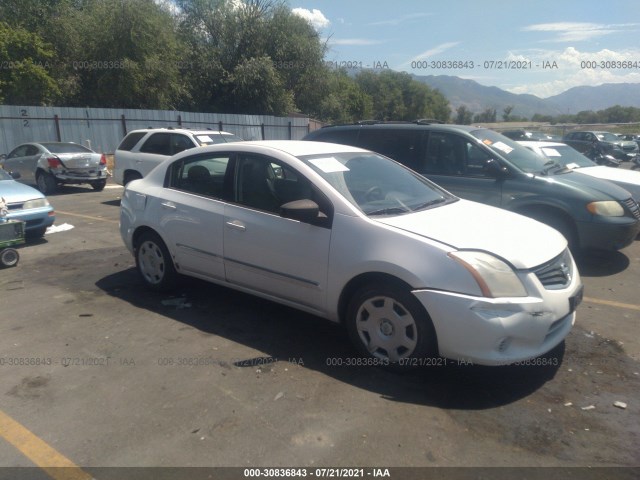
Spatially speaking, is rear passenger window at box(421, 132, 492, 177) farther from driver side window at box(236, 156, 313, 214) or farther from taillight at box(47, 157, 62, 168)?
taillight at box(47, 157, 62, 168)

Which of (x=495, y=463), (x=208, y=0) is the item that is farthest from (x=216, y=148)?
(x=208, y=0)

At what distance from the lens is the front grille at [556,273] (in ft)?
12.1

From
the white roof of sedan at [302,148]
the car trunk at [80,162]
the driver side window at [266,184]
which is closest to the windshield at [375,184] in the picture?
the white roof of sedan at [302,148]

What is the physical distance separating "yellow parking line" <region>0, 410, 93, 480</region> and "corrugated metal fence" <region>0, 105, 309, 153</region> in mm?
20409

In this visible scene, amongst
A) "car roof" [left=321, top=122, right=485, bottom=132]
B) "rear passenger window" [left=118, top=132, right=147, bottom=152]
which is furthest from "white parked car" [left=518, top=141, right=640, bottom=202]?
"rear passenger window" [left=118, top=132, right=147, bottom=152]

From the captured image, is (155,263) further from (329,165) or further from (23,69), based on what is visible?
(23,69)

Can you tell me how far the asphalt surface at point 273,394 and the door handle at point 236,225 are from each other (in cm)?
92

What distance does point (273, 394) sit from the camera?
3.61 metres

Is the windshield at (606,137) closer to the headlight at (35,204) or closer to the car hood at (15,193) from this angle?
the headlight at (35,204)

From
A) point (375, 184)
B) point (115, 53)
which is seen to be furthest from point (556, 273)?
point (115, 53)

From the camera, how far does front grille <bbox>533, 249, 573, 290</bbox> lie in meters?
3.69

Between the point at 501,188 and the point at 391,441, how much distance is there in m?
4.54

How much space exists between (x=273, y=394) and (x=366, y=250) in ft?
4.10

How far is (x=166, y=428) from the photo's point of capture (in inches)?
126
